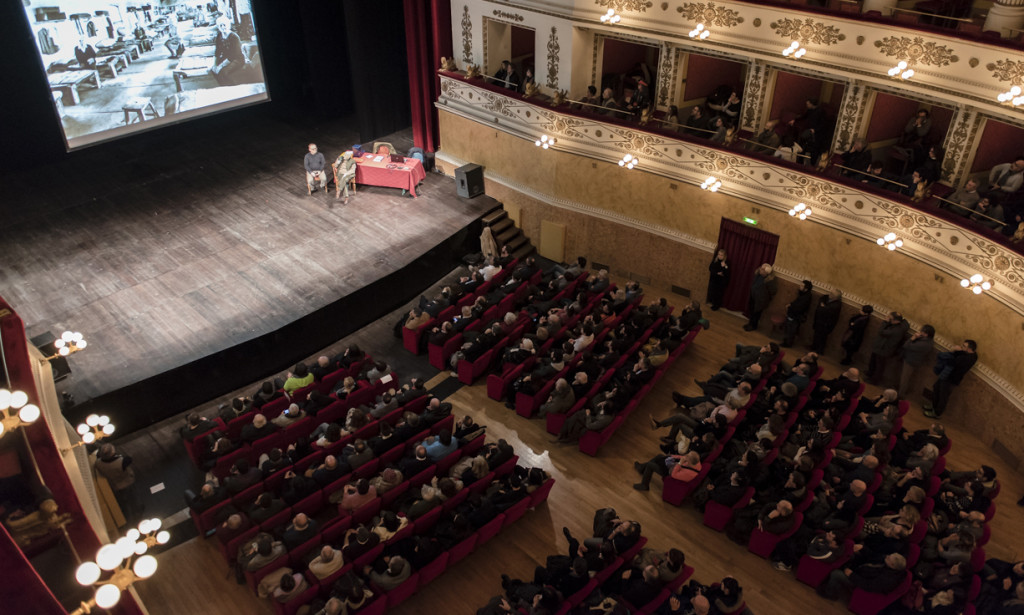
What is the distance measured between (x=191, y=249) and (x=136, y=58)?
4132 mm

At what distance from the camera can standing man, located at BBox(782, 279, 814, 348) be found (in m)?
11.1

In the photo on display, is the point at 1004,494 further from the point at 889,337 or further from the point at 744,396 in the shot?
the point at 744,396

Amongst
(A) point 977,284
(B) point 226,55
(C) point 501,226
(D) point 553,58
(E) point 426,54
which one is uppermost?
(D) point 553,58

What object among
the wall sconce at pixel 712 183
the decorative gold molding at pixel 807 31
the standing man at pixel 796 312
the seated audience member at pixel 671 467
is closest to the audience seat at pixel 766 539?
the seated audience member at pixel 671 467

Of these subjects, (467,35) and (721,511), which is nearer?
(721,511)

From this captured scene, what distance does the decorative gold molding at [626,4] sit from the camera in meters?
11.5

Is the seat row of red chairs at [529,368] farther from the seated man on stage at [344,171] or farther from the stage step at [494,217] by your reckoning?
the seated man on stage at [344,171]

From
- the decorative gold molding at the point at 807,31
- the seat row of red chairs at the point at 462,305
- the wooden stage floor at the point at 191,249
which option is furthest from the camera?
the seat row of red chairs at the point at 462,305

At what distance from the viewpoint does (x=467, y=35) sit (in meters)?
13.9

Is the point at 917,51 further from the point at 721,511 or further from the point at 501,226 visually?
the point at 501,226

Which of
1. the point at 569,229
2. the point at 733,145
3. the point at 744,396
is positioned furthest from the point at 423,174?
the point at 744,396

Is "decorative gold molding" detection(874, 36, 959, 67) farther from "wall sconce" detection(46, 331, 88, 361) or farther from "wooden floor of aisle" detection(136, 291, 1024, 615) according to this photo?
"wall sconce" detection(46, 331, 88, 361)

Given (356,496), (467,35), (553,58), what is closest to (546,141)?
(553,58)

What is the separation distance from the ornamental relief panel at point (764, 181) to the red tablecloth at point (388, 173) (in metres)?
1.47
